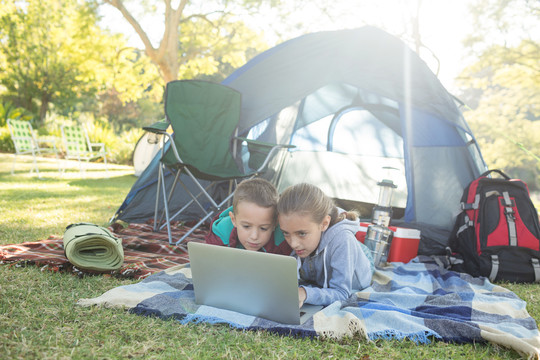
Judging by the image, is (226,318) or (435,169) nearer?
(226,318)

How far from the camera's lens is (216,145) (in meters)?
3.16

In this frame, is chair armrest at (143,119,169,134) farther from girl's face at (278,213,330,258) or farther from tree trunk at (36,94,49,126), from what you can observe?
tree trunk at (36,94,49,126)

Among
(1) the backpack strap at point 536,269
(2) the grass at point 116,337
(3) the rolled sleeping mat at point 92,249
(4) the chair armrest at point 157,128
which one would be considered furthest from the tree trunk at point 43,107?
(1) the backpack strap at point 536,269

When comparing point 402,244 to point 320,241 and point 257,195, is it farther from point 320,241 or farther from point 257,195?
point 257,195

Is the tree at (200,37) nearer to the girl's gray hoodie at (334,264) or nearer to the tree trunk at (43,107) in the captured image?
the tree trunk at (43,107)

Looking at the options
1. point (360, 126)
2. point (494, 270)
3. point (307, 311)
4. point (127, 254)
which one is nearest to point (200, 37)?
point (360, 126)

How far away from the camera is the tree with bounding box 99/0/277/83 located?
27.3ft

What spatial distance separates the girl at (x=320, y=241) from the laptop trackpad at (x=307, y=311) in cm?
3

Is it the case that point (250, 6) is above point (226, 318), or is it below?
above

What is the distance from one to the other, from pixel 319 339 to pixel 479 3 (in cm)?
907

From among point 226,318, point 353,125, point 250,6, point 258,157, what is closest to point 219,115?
point 258,157

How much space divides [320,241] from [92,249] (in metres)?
1.08

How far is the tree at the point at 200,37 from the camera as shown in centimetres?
833

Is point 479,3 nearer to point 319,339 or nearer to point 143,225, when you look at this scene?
point 143,225
